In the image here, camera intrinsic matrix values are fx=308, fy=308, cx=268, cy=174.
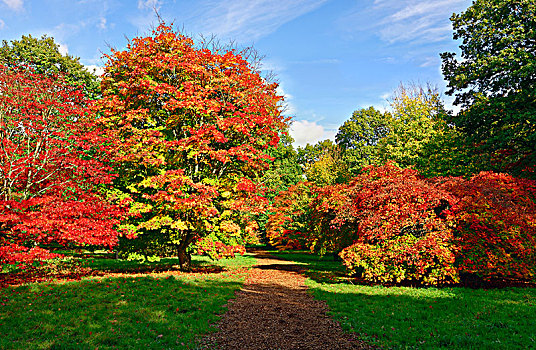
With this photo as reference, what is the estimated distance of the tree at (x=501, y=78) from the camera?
55.7 feet

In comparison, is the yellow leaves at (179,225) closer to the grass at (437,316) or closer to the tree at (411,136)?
the grass at (437,316)

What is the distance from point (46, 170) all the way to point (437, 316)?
14.0 metres

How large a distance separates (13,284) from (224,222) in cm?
794

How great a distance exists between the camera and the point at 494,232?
1186 cm

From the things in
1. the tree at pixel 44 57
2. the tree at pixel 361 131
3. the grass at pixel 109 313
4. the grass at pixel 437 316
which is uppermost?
the tree at pixel 44 57

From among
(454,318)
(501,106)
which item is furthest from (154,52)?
(501,106)

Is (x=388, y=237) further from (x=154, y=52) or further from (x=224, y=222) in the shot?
(x=154, y=52)

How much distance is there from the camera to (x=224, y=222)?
14.4 meters

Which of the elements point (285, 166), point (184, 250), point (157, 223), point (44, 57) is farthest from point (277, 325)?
point (44, 57)

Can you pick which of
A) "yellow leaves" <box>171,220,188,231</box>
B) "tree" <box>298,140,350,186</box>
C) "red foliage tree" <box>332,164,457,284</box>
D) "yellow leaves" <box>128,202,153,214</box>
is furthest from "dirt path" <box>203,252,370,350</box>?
"tree" <box>298,140,350,186</box>

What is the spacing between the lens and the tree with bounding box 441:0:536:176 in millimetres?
16984

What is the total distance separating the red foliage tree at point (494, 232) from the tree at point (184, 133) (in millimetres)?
8773

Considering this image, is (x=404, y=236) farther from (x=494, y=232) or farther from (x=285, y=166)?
(x=285, y=166)

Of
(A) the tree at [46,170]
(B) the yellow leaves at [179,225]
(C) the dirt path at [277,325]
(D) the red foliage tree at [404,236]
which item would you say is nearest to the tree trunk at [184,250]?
(B) the yellow leaves at [179,225]
